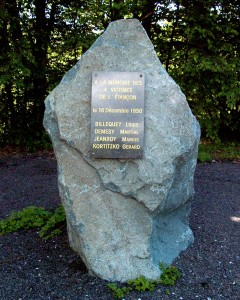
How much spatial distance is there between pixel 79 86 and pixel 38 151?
17.7ft

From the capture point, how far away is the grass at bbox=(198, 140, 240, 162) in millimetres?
7998

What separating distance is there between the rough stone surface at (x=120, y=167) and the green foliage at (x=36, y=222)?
0.96 metres

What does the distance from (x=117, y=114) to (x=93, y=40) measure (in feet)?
17.2

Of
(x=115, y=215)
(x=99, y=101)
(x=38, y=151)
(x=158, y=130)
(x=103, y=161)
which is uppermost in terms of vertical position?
(x=99, y=101)

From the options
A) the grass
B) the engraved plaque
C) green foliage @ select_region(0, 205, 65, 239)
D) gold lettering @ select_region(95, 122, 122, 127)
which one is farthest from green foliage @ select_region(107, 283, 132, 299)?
the grass

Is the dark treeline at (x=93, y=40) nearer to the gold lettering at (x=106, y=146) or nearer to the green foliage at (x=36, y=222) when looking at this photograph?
the green foliage at (x=36, y=222)

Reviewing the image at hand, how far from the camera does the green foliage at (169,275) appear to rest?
3412 millimetres

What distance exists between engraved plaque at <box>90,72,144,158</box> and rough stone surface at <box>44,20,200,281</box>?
0.06 meters

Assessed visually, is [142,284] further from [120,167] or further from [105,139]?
[105,139]

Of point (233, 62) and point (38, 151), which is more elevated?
point (233, 62)

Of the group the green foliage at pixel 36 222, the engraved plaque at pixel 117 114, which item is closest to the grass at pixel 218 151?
the green foliage at pixel 36 222

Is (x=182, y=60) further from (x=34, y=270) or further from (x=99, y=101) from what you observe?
(x=34, y=270)

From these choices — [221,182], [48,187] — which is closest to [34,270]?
[48,187]

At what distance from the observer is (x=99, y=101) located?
3.44 metres
